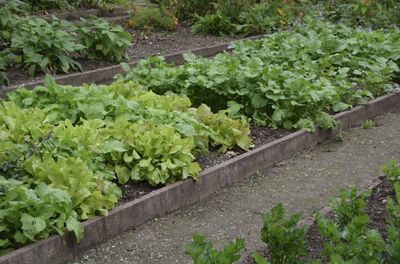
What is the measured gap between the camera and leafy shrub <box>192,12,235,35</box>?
41.9 ft

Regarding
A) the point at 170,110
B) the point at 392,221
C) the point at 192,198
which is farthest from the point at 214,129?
the point at 392,221

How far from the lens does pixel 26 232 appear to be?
4527mm

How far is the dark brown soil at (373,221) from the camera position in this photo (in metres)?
4.58

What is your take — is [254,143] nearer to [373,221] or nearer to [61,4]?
[373,221]

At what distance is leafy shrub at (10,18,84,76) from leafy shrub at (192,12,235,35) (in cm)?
420

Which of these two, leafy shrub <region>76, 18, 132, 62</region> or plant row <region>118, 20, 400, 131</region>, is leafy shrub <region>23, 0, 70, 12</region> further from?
plant row <region>118, 20, 400, 131</region>

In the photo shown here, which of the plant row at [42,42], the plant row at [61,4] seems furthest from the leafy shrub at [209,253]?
the plant row at [61,4]

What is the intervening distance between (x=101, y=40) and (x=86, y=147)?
13.9 ft

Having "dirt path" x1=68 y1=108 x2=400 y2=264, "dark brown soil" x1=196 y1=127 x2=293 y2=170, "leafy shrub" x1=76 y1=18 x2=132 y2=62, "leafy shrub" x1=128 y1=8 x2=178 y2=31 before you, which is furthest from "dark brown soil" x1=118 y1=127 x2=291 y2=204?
"leafy shrub" x1=128 y1=8 x2=178 y2=31

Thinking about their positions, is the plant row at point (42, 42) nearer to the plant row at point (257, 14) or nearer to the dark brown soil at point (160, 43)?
the dark brown soil at point (160, 43)

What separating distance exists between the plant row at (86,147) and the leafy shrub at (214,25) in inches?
227

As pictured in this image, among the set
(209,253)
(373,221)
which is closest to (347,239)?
(209,253)

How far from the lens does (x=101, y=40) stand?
9547 mm

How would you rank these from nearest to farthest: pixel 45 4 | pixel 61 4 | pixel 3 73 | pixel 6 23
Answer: pixel 3 73 < pixel 6 23 < pixel 45 4 < pixel 61 4
